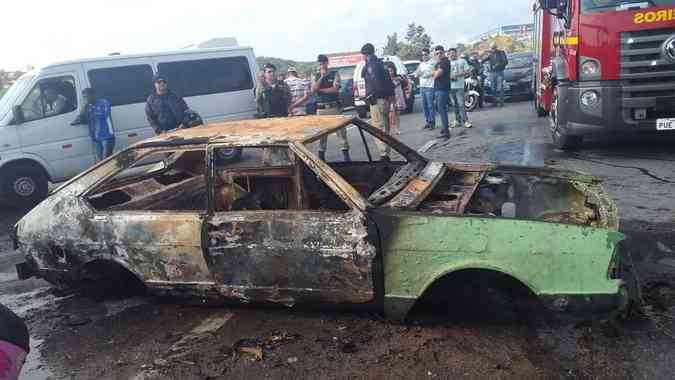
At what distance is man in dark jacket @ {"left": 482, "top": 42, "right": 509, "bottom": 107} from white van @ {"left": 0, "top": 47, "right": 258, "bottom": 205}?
24.4ft

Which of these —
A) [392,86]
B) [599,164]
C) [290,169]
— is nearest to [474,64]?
[392,86]

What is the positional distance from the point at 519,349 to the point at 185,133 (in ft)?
8.76

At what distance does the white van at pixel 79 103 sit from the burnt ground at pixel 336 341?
4308mm

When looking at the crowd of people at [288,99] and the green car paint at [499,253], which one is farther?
the crowd of people at [288,99]

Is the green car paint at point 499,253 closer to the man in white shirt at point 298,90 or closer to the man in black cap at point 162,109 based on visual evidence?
the man in black cap at point 162,109

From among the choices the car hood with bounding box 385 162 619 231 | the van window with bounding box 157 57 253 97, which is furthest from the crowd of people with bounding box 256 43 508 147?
the car hood with bounding box 385 162 619 231

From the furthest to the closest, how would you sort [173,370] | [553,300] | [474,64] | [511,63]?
1. [511,63]
2. [474,64]
3. [173,370]
4. [553,300]

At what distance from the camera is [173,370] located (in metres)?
3.10

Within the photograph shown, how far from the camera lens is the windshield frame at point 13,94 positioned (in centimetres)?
811

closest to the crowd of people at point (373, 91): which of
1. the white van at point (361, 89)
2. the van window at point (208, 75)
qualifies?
the van window at point (208, 75)

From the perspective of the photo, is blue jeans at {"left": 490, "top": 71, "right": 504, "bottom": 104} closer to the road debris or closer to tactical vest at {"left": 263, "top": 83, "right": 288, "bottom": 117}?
tactical vest at {"left": 263, "top": 83, "right": 288, "bottom": 117}

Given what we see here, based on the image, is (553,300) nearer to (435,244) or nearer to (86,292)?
(435,244)

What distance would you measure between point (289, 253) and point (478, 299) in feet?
3.95

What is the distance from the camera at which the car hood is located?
3.56 m
